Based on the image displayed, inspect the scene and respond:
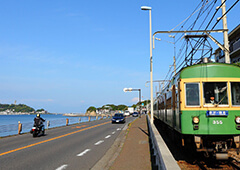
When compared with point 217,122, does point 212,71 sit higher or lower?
higher

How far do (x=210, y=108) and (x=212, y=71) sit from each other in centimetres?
136

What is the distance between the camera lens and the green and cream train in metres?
7.66

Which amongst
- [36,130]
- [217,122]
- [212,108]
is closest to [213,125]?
[217,122]

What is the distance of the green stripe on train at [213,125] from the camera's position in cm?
760

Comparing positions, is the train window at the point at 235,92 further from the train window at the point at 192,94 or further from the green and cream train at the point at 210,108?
the train window at the point at 192,94

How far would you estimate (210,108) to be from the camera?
7809 mm

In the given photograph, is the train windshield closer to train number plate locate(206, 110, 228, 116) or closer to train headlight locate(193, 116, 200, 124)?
train number plate locate(206, 110, 228, 116)

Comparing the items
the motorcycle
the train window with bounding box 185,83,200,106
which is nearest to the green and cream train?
the train window with bounding box 185,83,200,106

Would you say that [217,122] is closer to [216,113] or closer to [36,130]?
[216,113]

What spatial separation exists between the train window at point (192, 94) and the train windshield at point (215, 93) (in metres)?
0.26

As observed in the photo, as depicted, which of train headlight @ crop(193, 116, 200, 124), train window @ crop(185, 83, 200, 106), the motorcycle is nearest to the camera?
train headlight @ crop(193, 116, 200, 124)

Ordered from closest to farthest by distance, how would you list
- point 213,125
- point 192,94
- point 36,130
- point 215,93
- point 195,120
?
point 213,125 → point 195,120 → point 215,93 → point 192,94 → point 36,130

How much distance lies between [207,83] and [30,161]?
6.94 m

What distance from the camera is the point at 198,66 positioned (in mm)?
8500
